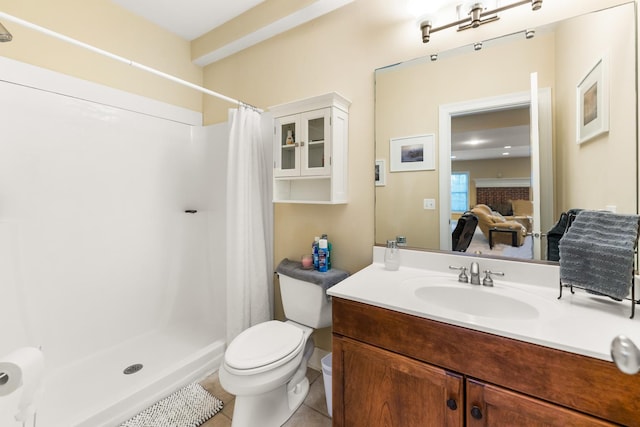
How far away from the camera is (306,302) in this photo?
65.0 inches

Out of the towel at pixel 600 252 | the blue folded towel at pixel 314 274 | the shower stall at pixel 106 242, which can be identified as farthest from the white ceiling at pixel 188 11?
the towel at pixel 600 252

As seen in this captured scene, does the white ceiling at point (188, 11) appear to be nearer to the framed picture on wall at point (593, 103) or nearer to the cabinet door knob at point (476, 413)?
the framed picture on wall at point (593, 103)

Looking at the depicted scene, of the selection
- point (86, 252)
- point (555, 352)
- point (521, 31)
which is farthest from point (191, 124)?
point (555, 352)

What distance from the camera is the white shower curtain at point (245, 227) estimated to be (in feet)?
6.00

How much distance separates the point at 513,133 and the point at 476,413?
115 cm

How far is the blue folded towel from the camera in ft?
5.12

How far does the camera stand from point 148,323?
2.16 m

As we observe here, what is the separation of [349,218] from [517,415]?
115 centimetres

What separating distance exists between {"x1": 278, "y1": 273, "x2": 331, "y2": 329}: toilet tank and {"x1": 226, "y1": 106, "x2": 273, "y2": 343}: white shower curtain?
0.26 metres

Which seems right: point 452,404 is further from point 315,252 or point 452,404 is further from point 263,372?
point 315,252

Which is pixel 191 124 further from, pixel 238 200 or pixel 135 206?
pixel 238 200

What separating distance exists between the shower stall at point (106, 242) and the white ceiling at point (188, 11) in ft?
2.05

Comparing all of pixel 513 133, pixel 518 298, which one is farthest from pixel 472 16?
pixel 518 298

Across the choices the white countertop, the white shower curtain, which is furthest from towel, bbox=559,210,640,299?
the white shower curtain
